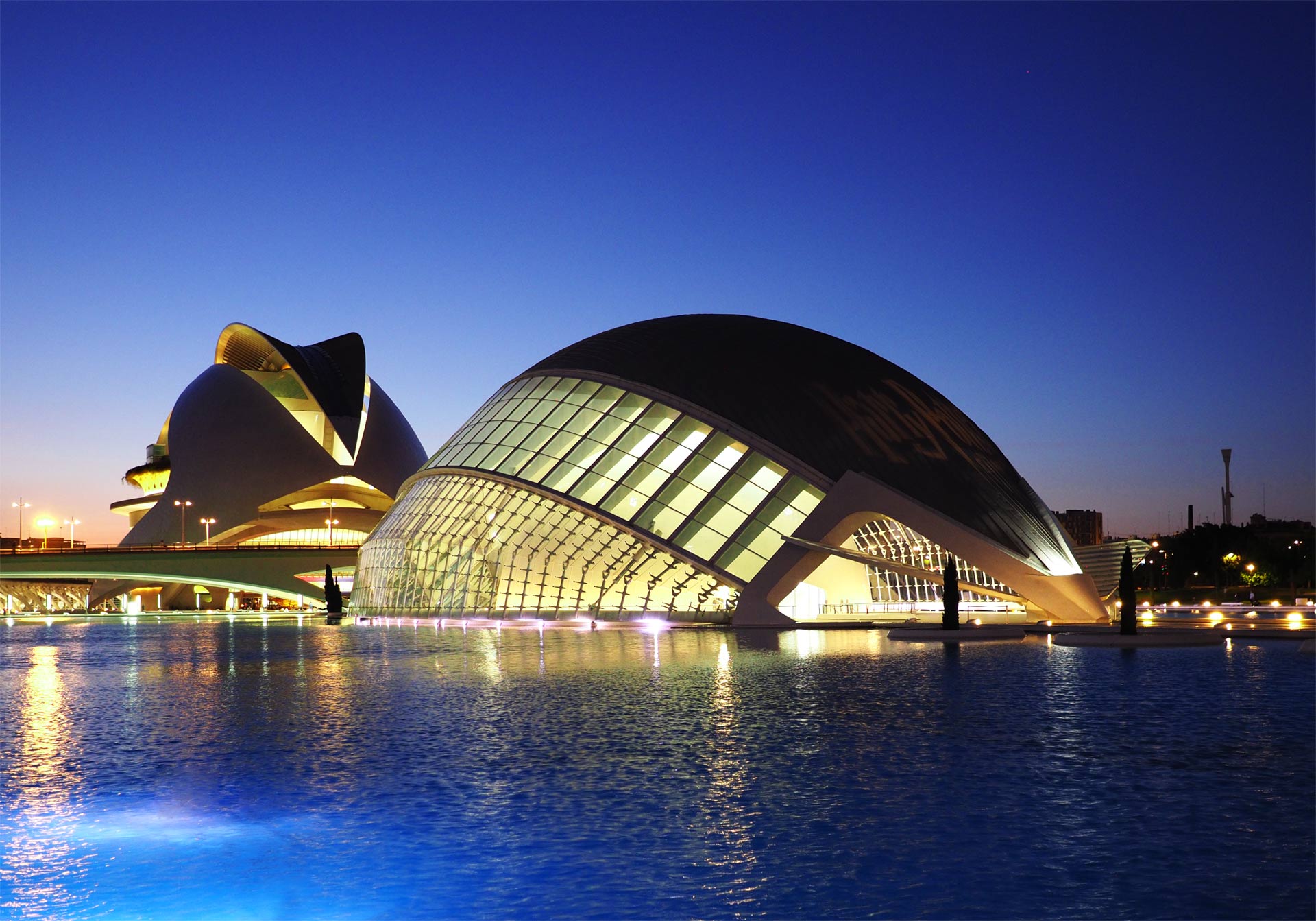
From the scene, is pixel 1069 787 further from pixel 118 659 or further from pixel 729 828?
pixel 118 659

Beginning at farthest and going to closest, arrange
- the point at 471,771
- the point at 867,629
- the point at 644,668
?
the point at 867,629, the point at 644,668, the point at 471,771

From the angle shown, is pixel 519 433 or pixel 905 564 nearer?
pixel 905 564

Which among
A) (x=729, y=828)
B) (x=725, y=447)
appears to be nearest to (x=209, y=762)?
(x=729, y=828)

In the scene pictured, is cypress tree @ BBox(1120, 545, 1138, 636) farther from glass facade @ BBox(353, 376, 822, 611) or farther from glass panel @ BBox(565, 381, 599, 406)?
glass panel @ BBox(565, 381, 599, 406)

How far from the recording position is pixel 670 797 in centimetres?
962

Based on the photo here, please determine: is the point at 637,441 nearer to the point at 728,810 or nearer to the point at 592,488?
the point at 592,488

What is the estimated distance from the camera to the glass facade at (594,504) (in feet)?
116

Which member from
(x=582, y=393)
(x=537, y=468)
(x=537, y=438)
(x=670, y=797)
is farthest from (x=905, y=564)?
(x=670, y=797)

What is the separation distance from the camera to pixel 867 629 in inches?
1308

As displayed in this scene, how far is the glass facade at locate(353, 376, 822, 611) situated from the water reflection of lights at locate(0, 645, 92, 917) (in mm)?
21345

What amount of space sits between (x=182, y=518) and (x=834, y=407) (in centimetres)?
6330

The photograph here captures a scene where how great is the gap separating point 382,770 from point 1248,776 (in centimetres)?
740

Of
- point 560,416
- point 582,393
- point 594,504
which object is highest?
point 582,393

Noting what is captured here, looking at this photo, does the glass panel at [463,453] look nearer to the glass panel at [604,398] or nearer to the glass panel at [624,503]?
the glass panel at [604,398]
